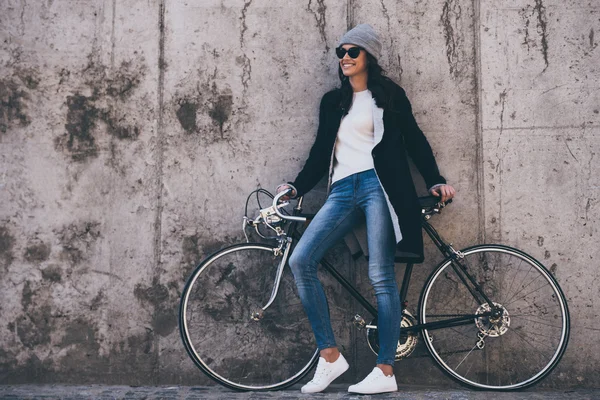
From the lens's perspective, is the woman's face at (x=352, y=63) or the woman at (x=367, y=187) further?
the woman's face at (x=352, y=63)

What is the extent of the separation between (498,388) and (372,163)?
1.90m

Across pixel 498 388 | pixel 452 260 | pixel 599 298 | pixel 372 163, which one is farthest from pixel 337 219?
pixel 599 298

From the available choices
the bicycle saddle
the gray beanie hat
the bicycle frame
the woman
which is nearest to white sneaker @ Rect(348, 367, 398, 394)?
the woman

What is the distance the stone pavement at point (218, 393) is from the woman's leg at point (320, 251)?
0.50 m

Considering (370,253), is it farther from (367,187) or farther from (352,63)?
Result: (352,63)

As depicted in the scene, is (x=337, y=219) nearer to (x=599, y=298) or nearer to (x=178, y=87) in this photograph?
(x=178, y=87)

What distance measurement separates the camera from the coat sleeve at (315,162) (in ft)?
16.5

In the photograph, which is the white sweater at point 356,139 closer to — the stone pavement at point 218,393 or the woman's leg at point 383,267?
the woman's leg at point 383,267

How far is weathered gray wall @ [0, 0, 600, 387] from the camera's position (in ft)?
17.4

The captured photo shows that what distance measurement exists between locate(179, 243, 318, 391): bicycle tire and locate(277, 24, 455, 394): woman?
23.5 inches

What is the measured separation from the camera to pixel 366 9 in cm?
543

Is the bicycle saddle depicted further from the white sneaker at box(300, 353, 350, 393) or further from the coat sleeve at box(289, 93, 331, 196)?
the white sneaker at box(300, 353, 350, 393)

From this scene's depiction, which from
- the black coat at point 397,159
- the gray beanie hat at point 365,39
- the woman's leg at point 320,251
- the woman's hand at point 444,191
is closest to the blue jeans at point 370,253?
the woman's leg at point 320,251

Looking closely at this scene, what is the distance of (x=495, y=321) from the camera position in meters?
4.88
